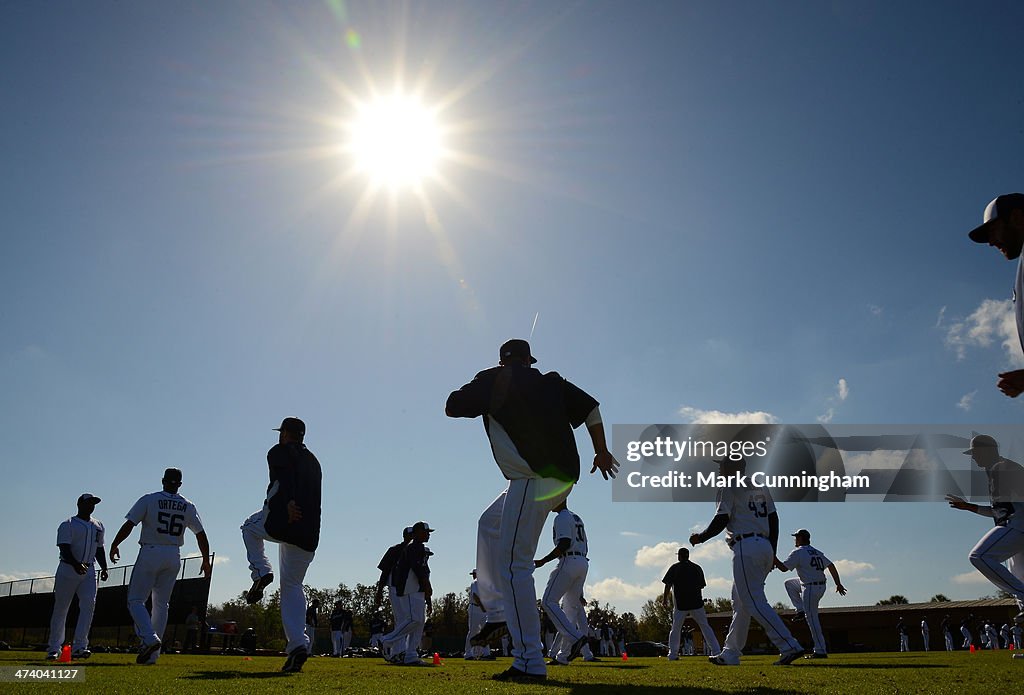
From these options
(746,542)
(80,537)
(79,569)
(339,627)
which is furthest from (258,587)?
(339,627)

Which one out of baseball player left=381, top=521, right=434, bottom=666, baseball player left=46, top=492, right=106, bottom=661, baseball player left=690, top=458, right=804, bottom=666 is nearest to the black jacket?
baseball player left=690, top=458, right=804, bottom=666

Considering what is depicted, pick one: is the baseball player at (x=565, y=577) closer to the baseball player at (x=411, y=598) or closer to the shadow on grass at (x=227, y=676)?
the baseball player at (x=411, y=598)

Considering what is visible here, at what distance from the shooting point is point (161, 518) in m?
8.78

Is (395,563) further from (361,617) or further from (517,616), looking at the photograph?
(361,617)

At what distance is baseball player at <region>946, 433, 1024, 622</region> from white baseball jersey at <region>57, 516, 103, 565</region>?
1156 cm

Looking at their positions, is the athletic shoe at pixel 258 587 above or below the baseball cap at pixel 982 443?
below

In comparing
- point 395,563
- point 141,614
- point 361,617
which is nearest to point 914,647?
point 361,617

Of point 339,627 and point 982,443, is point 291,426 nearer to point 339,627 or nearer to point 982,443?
point 982,443

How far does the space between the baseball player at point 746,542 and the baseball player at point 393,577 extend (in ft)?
17.7

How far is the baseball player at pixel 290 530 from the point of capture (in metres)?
6.69

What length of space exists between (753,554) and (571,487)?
16.8 ft

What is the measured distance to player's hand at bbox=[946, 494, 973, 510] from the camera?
745 centimetres

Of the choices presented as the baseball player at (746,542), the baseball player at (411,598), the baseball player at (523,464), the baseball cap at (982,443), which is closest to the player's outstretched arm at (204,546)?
the baseball player at (411,598)

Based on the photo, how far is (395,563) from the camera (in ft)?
41.1
